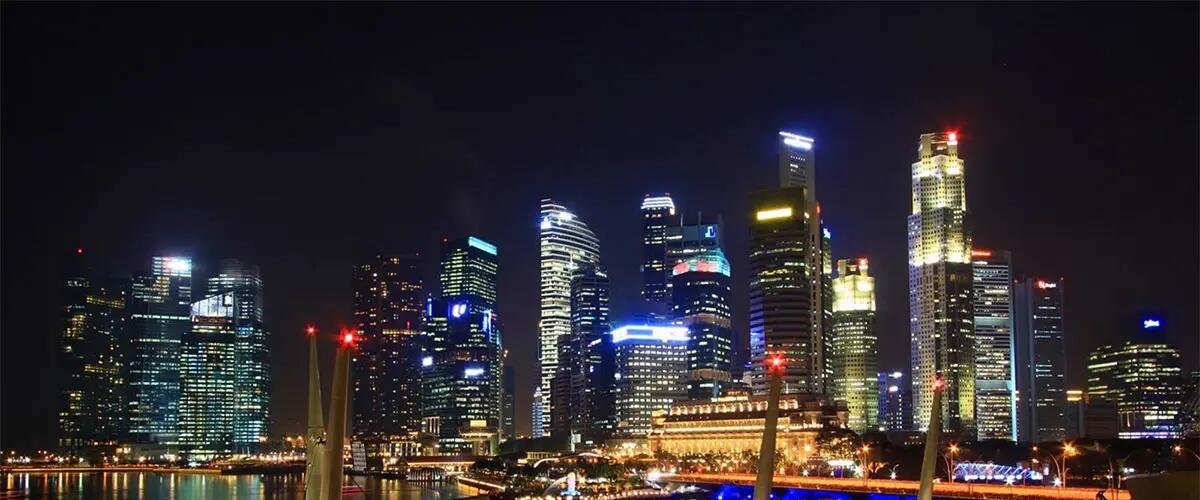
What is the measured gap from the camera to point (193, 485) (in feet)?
497

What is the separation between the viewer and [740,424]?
6501 inches

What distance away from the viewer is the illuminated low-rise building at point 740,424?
153 metres

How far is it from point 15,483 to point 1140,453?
13385cm

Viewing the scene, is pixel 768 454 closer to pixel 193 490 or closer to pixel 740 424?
pixel 193 490

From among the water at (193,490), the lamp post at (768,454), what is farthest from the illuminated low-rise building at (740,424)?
the lamp post at (768,454)

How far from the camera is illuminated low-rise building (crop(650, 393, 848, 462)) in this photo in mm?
153125

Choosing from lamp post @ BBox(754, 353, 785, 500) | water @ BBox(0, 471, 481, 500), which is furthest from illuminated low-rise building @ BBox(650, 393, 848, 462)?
lamp post @ BBox(754, 353, 785, 500)

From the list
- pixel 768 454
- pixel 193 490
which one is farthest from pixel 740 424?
pixel 768 454

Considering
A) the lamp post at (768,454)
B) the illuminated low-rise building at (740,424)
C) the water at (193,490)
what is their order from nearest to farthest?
the lamp post at (768,454), the water at (193,490), the illuminated low-rise building at (740,424)

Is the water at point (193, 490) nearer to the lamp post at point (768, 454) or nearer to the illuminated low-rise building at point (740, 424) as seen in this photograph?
the illuminated low-rise building at point (740, 424)

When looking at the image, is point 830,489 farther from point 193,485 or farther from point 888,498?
point 193,485

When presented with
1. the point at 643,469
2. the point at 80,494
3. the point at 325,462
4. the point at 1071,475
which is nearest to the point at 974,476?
the point at 1071,475

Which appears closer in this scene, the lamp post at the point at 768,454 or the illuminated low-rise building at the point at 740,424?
the lamp post at the point at 768,454

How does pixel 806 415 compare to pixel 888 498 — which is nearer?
pixel 888 498
